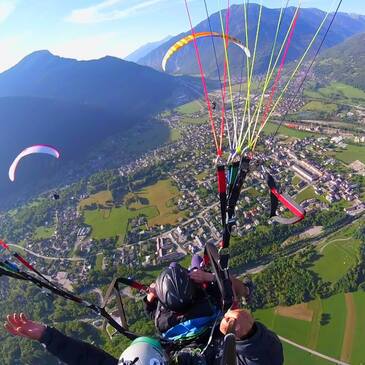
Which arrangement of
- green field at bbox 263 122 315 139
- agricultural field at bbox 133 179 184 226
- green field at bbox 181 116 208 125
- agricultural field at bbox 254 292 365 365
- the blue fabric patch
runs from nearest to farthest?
1. the blue fabric patch
2. agricultural field at bbox 254 292 365 365
3. agricultural field at bbox 133 179 184 226
4. green field at bbox 263 122 315 139
5. green field at bbox 181 116 208 125

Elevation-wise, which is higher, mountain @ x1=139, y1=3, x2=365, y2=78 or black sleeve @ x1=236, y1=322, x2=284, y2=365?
mountain @ x1=139, y1=3, x2=365, y2=78

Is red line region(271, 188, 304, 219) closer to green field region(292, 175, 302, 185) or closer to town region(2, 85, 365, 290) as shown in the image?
town region(2, 85, 365, 290)

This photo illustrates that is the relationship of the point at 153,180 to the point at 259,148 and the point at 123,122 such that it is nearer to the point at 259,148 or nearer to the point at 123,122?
the point at 259,148

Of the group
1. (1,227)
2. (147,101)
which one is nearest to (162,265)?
(1,227)

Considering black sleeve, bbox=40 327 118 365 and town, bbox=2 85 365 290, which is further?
town, bbox=2 85 365 290

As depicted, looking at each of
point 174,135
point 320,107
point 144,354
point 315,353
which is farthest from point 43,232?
point 320,107

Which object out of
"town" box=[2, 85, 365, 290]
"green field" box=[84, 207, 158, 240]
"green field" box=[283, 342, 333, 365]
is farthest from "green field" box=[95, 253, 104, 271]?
"green field" box=[283, 342, 333, 365]

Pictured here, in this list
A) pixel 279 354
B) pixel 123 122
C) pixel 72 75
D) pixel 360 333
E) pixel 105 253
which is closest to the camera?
pixel 279 354

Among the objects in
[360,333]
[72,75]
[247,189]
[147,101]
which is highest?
[72,75]
